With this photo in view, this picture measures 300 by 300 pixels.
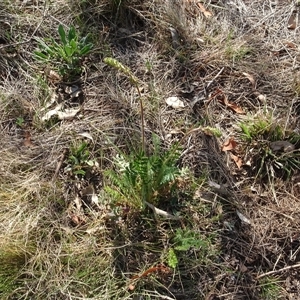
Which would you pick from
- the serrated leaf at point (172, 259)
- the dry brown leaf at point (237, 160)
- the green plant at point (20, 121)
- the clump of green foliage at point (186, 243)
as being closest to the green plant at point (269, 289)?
the clump of green foliage at point (186, 243)

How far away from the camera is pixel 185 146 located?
8.21 ft

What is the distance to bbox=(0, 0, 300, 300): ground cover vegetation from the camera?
2246mm

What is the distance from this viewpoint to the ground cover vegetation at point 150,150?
2.25 metres

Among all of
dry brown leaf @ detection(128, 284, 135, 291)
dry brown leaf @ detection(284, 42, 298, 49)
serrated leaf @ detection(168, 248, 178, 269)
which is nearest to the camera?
serrated leaf @ detection(168, 248, 178, 269)

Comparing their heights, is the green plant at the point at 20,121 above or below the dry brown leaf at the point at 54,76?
below

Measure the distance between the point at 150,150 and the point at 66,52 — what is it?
0.74m

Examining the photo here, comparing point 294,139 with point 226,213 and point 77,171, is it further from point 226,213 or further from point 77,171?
point 77,171

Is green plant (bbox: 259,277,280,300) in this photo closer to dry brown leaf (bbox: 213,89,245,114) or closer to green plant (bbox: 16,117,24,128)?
dry brown leaf (bbox: 213,89,245,114)

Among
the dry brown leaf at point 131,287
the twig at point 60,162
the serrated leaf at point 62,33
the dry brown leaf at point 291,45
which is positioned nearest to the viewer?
the dry brown leaf at point 131,287

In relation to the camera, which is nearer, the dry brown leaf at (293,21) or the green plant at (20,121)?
the green plant at (20,121)

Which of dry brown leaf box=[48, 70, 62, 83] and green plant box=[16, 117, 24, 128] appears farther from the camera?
dry brown leaf box=[48, 70, 62, 83]

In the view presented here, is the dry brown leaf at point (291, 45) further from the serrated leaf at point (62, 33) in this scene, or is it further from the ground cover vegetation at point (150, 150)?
the serrated leaf at point (62, 33)

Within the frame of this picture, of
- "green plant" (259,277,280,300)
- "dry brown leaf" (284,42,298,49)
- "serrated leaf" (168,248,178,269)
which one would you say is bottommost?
"green plant" (259,277,280,300)

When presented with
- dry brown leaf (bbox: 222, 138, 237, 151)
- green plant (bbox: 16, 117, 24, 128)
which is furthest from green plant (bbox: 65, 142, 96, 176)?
dry brown leaf (bbox: 222, 138, 237, 151)
